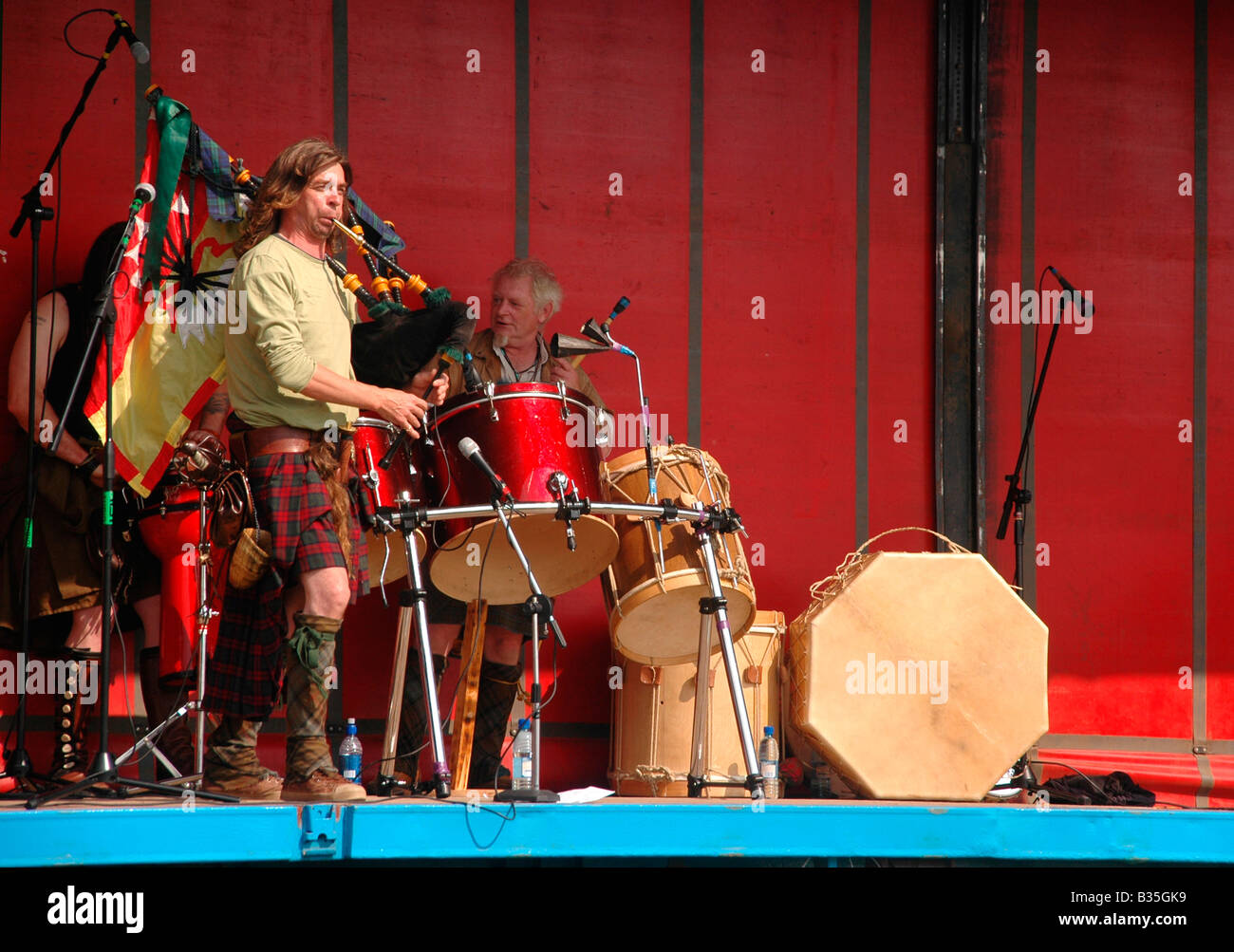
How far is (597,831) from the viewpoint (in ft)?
13.4

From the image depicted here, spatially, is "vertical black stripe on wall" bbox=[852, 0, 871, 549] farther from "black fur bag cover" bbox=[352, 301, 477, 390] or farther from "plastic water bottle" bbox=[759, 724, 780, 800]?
"black fur bag cover" bbox=[352, 301, 477, 390]

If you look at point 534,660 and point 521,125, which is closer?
Result: point 534,660

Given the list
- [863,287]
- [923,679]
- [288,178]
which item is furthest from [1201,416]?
[288,178]

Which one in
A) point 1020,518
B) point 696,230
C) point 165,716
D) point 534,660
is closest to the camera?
point 534,660

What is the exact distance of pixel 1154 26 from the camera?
7039 mm

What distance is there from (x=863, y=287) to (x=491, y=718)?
9.19 feet

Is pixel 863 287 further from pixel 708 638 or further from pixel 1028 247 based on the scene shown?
pixel 708 638

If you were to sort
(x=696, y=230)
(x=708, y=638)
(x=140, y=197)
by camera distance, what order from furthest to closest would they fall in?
(x=696, y=230) → (x=708, y=638) → (x=140, y=197)


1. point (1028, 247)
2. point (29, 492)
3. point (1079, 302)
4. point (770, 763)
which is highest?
point (1028, 247)

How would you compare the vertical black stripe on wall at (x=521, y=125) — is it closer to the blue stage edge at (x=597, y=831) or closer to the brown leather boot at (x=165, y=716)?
the brown leather boot at (x=165, y=716)

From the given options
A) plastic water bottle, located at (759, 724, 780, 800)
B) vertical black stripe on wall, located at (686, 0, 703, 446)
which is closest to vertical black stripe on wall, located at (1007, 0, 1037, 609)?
vertical black stripe on wall, located at (686, 0, 703, 446)

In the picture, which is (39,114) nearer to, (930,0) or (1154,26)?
(930,0)

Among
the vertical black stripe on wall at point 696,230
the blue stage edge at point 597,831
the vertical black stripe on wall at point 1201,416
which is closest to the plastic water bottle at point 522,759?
the blue stage edge at point 597,831

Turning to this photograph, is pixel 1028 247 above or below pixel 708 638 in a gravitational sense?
above
